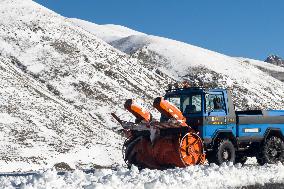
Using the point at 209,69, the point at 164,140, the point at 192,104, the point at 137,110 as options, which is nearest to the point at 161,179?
the point at 164,140

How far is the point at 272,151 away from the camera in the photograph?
16328 millimetres

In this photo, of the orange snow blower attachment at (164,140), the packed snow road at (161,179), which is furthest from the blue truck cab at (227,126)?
the packed snow road at (161,179)

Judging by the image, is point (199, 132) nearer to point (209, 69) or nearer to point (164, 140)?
point (164, 140)

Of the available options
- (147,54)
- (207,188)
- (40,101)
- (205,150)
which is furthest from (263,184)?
(147,54)

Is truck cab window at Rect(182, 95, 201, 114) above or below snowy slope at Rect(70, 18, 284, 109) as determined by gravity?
below

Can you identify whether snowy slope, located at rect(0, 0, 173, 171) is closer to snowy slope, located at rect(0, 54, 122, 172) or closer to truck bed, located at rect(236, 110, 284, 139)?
snowy slope, located at rect(0, 54, 122, 172)

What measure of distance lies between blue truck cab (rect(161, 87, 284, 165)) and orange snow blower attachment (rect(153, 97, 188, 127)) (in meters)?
0.71

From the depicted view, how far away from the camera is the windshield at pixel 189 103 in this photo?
15164mm

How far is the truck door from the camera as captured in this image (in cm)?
1481

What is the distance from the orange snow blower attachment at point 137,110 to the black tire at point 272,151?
3.97 metres

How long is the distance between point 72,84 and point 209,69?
34.2m

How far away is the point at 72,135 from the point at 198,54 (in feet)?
189

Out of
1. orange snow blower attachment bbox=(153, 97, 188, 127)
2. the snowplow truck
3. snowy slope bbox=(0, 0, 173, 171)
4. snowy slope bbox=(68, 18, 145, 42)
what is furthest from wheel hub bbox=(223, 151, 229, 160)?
snowy slope bbox=(68, 18, 145, 42)

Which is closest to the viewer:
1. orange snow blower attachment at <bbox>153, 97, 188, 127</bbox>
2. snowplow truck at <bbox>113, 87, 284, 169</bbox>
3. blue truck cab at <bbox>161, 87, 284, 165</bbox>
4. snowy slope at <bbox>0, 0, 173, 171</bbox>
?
orange snow blower attachment at <bbox>153, 97, 188, 127</bbox>
